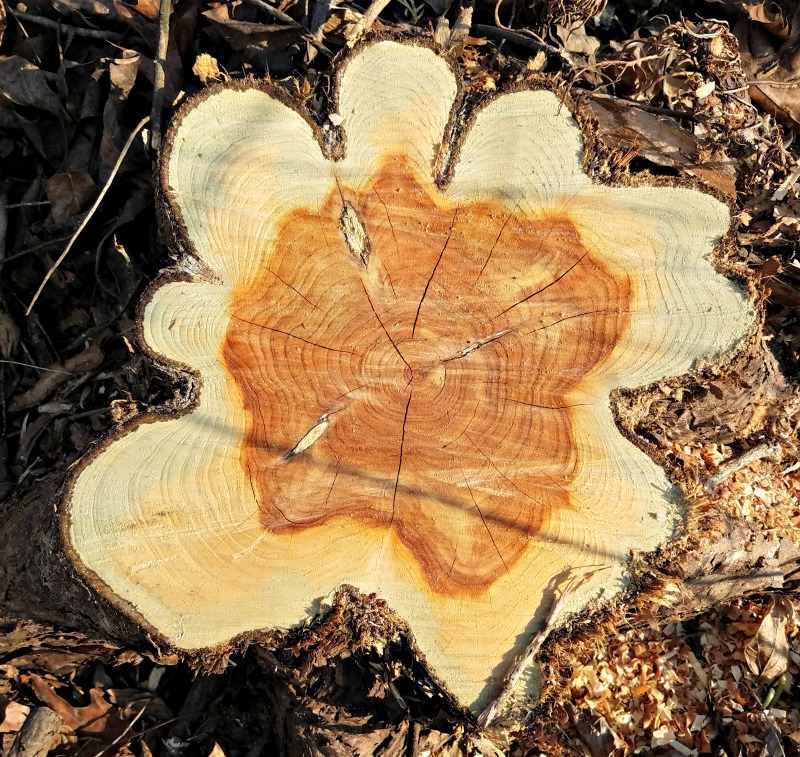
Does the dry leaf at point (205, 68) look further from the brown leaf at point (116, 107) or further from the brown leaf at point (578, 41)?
the brown leaf at point (578, 41)

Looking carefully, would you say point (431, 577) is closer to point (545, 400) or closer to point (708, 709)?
point (545, 400)

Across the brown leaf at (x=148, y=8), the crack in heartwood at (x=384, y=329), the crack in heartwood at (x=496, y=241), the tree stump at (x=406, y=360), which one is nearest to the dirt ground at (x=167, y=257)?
the brown leaf at (x=148, y=8)

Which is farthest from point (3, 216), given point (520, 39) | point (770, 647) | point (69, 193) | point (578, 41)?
point (770, 647)

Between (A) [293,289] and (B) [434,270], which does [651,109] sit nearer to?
(B) [434,270]

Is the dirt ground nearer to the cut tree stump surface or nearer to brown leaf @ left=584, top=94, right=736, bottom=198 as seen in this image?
brown leaf @ left=584, top=94, right=736, bottom=198

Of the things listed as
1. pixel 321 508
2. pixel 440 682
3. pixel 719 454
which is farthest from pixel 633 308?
pixel 440 682

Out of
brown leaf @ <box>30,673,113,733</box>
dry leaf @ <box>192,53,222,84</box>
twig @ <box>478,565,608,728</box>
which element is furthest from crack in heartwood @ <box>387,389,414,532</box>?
brown leaf @ <box>30,673,113,733</box>
